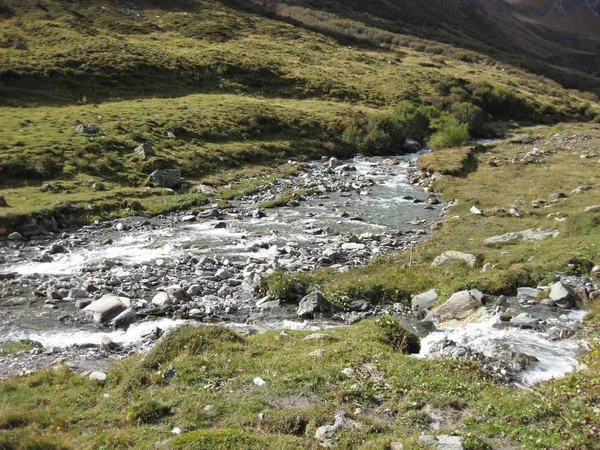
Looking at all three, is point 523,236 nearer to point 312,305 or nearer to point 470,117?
point 312,305

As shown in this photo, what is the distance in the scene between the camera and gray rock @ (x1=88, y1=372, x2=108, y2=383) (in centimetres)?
1220

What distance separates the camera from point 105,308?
16.8m

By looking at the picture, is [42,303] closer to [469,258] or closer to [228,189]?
[469,258]

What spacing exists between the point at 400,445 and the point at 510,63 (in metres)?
166

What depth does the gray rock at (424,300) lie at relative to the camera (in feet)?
58.5

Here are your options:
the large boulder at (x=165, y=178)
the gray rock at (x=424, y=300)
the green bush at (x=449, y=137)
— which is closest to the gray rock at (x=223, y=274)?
the gray rock at (x=424, y=300)

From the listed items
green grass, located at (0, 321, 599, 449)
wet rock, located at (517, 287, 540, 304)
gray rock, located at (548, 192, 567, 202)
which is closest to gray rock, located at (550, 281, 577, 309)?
wet rock, located at (517, 287, 540, 304)

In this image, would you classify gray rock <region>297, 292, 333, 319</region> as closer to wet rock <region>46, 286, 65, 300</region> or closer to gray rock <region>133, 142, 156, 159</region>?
wet rock <region>46, 286, 65, 300</region>

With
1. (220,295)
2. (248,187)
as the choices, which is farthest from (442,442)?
(248,187)

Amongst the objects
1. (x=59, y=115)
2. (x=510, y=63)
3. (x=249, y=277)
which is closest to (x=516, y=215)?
(x=249, y=277)

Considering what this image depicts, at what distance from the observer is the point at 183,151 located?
4356cm

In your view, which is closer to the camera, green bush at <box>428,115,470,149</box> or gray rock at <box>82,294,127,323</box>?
gray rock at <box>82,294,127,323</box>

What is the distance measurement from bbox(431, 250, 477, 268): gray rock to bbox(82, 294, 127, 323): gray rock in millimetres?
13287

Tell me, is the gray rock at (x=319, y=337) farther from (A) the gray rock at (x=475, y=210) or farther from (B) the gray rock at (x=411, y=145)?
(B) the gray rock at (x=411, y=145)
